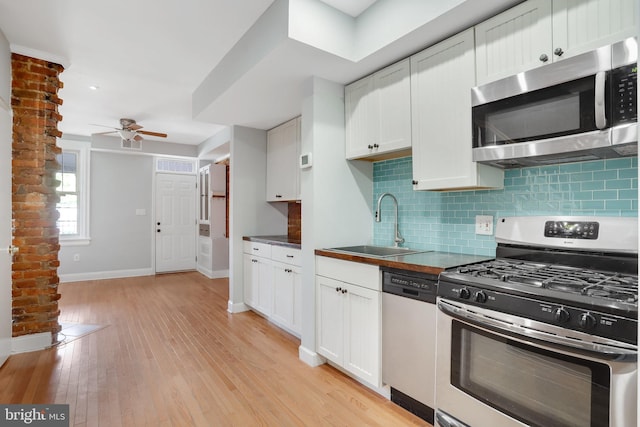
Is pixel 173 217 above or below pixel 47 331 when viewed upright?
above

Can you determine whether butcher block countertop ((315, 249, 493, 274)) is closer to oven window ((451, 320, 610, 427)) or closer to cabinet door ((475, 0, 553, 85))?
oven window ((451, 320, 610, 427))

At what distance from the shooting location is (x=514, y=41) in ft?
5.79

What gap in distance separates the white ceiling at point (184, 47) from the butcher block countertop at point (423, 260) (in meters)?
1.39

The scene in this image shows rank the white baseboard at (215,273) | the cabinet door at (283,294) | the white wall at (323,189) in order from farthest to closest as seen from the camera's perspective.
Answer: the white baseboard at (215,273) → the cabinet door at (283,294) → the white wall at (323,189)

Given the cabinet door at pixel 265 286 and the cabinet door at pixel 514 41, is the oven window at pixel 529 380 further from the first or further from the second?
the cabinet door at pixel 265 286

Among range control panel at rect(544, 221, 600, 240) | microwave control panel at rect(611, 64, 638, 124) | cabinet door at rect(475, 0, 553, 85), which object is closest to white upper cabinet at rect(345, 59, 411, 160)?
cabinet door at rect(475, 0, 553, 85)

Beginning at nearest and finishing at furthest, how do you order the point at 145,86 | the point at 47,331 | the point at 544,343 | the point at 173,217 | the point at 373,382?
the point at 544,343 → the point at 373,382 → the point at 47,331 → the point at 145,86 → the point at 173,217

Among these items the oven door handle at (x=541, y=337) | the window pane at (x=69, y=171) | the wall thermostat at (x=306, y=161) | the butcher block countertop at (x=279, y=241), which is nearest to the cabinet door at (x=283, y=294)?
the butcher block countertop at (x=279, y=241)

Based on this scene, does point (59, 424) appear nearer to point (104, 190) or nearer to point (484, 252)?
point (484, 252)

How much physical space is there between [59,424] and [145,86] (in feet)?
10.7

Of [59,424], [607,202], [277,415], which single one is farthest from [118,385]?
[607,202]

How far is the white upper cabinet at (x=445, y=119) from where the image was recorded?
1976 mm

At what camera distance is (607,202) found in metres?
1.70

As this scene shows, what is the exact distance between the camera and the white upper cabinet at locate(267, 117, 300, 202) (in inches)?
149
